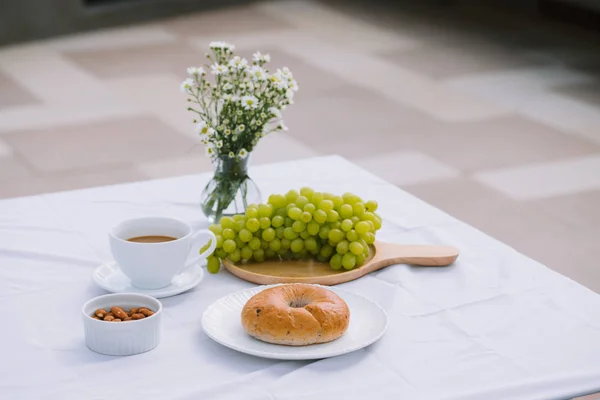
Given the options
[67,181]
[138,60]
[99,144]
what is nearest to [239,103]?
[67,181]

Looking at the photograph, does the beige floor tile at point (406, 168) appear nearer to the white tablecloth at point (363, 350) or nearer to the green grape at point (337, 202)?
the white tablecloth at point (363, 350)

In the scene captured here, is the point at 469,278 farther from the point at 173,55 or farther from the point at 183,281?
the point at 173,55

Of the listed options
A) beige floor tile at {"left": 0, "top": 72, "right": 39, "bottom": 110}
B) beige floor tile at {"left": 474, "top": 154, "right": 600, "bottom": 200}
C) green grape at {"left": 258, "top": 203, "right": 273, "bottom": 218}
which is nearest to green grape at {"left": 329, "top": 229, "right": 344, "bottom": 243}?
green grape at {"left": 258, "top": 203, "right": 273, "bottom": 218}

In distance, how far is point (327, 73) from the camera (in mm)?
5340

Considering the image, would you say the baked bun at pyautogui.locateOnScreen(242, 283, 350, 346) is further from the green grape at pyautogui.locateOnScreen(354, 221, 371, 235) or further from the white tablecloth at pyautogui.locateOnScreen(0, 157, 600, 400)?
the green grape at pyautogui.locateOnScreen(354, 221, 371, 235)

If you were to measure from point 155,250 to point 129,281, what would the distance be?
0.09 m

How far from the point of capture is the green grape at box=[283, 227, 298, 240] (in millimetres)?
1575

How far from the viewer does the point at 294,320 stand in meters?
1.32

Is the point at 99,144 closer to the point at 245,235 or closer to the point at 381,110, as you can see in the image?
the point at 381,110

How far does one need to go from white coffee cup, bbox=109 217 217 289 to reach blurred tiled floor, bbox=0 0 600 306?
169cm

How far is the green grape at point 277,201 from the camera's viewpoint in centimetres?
160

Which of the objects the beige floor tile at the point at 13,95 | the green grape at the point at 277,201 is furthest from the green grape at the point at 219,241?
the beige floor tile at the point at 13,95

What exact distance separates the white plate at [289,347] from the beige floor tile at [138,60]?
389cm

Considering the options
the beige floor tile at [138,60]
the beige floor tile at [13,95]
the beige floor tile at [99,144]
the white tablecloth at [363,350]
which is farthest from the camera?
the beige floor tile at [138,60]
